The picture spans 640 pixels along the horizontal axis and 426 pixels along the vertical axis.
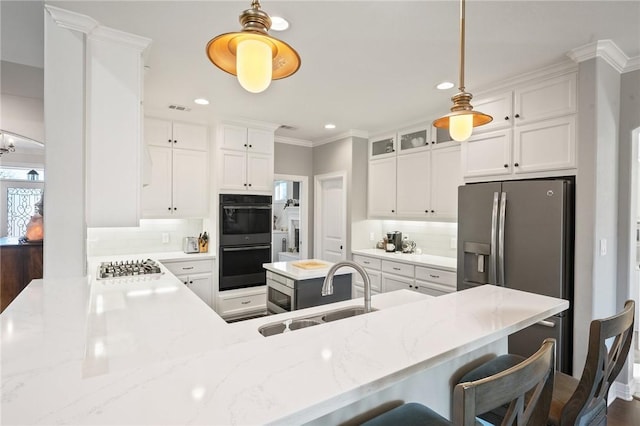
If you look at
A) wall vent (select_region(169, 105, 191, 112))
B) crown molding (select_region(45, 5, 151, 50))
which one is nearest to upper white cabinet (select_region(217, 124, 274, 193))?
wall vent (select_region(169, 105, 191, 112))

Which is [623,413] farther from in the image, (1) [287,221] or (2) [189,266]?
(1) [287,221]

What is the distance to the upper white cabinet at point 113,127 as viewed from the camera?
2.04 meters

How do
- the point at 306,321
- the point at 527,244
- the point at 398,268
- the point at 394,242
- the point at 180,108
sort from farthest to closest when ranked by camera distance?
1. the point at 394,242
2. the point at 398,268
3. the point at 180,108
4. the point at 527,244
5. the point at 306,321

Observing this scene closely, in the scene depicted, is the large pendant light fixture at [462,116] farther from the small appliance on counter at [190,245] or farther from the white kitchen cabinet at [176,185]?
the small appliance on counter at [190,245]

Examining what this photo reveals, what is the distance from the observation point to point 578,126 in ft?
8.02

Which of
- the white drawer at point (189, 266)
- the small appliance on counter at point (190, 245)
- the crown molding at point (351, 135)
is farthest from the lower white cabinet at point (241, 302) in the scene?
the crown molding at point (351, 135)

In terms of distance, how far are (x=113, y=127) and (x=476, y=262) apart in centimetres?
304

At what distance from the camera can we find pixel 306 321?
1756 millimetres

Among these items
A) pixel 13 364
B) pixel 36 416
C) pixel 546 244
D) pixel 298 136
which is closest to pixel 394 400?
pixel 36 416

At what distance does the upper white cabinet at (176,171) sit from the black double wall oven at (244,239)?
16.7 inches

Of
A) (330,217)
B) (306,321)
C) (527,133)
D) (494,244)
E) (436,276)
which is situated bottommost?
(436,276)

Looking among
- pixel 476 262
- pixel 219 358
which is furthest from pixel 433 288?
pixel 219 358

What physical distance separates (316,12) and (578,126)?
212 cm

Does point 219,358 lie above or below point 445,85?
below
